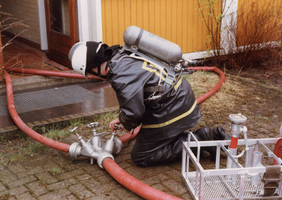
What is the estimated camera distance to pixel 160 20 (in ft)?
22.8

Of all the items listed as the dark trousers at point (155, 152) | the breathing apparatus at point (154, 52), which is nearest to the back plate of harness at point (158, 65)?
the breathing apparatus at point (154, 52)

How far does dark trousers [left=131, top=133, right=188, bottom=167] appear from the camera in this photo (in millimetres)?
3525

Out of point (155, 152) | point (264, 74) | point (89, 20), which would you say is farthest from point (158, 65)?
point (264, 74)

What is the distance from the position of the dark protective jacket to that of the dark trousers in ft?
0.29

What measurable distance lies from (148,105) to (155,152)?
53 centimetres

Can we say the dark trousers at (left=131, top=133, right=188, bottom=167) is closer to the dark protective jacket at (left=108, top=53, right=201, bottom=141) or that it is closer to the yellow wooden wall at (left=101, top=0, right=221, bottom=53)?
the dark protective jacket at (left=108, top=53, right=201, bottom=141)

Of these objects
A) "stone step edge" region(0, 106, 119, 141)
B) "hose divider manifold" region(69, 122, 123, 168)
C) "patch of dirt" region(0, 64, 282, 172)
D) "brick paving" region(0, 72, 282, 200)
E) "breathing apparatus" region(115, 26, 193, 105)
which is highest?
"breathing apparatus" region(115, 26, 193, 105)

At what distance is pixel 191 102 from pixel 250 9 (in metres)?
4.95

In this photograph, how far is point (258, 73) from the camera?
7.29 metres

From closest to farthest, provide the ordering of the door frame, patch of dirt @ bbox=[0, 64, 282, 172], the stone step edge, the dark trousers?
1. the dark trousers
2. the stone step edge
3. patch of dirt @ bbox=[0, 64, 282, 172]
4. the door frame

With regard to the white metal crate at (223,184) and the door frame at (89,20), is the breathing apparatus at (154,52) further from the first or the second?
the door frame at (89,20)

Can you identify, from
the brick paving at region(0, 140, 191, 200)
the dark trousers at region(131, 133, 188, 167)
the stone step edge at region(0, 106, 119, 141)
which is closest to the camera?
the brick paving at region(0, 140, 191, 200)

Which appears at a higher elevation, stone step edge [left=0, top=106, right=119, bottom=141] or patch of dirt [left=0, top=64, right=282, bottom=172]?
stone step edge [left=0, top=106, right=119, bottom=141]

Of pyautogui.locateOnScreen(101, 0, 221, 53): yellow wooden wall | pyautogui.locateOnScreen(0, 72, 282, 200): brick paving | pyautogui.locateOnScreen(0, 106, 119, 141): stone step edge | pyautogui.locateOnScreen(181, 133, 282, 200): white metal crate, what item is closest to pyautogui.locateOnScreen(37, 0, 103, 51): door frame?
pyautogui.locateOnScreen(101, 0, 221, 53): yellow wooden wall
